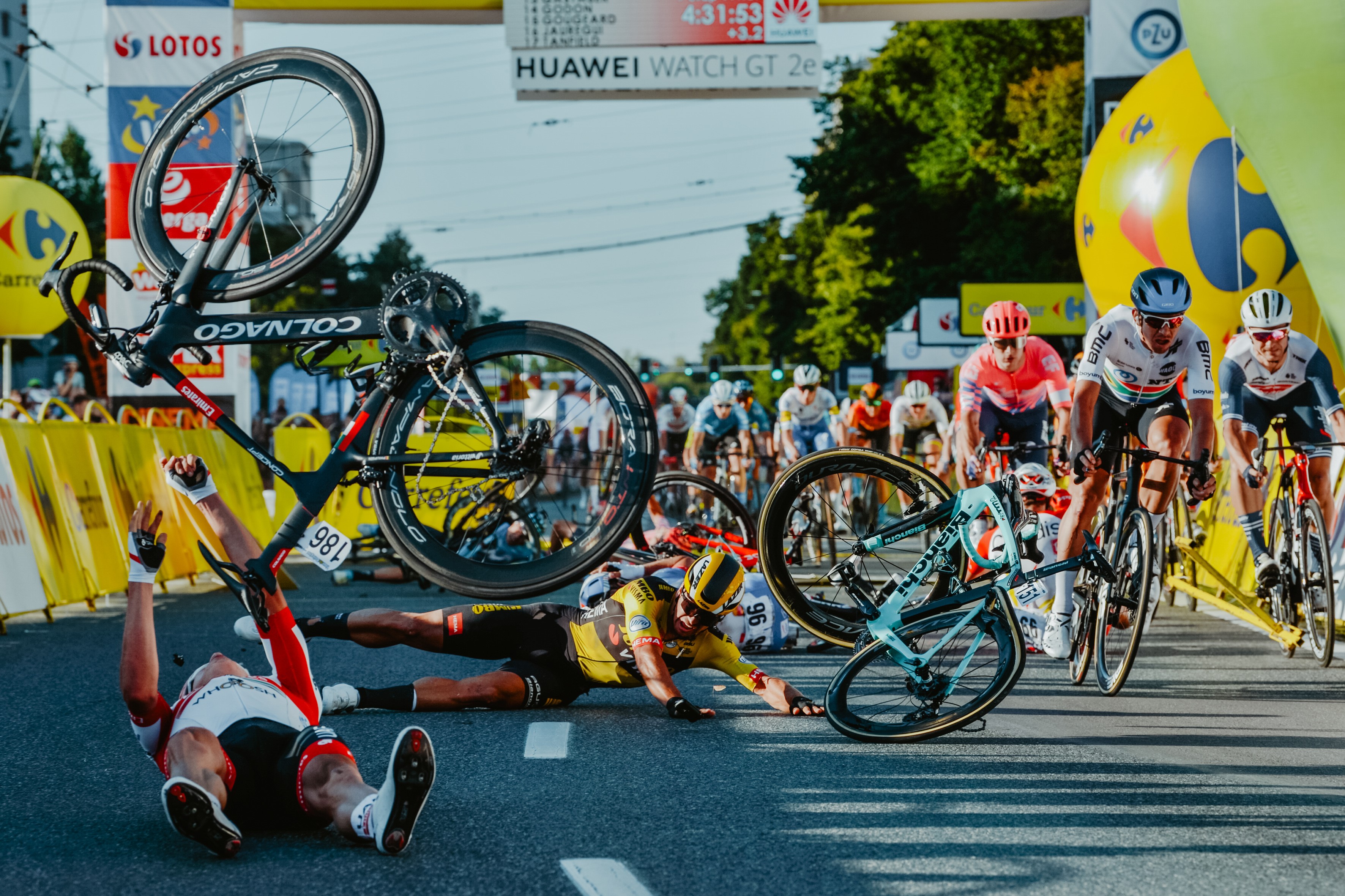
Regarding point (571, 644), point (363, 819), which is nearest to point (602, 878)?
point (363, 819)

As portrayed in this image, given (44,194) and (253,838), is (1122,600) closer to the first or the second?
(253,838)

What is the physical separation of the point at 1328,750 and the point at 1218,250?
8036 mm

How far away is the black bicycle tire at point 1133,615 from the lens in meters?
7.50

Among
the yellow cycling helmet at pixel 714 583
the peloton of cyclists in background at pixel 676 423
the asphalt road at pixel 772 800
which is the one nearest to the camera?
the asphalt road at pixel 772 800

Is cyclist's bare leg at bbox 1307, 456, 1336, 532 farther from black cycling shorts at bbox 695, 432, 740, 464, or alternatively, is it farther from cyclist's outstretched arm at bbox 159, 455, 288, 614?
black cycling shorts at bbox 695, 432, 740, 464

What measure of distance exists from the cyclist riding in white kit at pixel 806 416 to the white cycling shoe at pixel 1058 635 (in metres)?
7.18

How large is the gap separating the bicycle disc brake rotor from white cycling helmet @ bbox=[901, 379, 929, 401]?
10575mm

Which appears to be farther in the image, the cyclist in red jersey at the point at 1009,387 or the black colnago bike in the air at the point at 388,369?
the cyclist in red jersey at the point at 1009,387

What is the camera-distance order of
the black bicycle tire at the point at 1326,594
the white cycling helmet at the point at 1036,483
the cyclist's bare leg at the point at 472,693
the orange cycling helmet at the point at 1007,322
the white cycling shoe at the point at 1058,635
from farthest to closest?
the orange cycling helmet at the point at 1007,322 < the white cycling helmet at the point at 1036,483 < the white cycling shoe at the point at 1058,635 < the black bicycle tire at the point at 1326,594 < the cyclist's bare leg at the point at 472,693

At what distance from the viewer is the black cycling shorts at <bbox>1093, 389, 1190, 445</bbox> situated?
325 inches

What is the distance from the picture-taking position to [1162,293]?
788 centimetres

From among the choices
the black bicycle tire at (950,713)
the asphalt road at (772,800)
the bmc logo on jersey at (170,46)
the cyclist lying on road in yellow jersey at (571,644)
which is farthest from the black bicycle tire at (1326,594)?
the bmc logo on jersey at (170,46)

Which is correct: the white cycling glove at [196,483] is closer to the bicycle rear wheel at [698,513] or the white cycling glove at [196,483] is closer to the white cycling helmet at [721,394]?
the bicycle rear wheel at [698,513]

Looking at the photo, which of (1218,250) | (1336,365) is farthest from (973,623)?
(1218,250)
